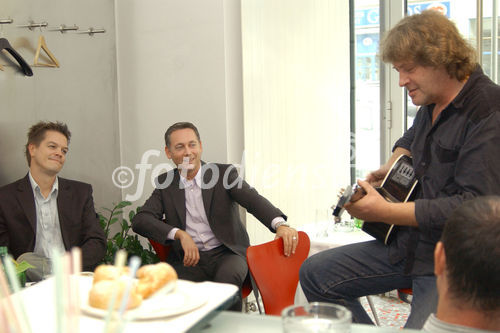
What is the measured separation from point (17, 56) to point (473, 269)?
3214 mm

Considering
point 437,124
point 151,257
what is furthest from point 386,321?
point 437,124

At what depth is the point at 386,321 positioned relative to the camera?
4141mm

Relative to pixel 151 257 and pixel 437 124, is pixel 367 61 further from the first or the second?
pixel 437 124

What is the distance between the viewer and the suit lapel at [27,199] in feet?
10.7

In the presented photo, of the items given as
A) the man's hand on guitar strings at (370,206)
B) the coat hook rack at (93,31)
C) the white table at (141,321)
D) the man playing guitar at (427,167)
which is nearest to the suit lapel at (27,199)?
the coat hook rack at (93,31)

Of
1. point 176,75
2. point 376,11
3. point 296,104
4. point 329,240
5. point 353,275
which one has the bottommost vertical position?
point 329,240

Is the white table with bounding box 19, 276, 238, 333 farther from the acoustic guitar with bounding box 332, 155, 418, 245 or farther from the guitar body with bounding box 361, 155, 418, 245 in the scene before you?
the guitar body with bounding box 361, 155, 418, 245

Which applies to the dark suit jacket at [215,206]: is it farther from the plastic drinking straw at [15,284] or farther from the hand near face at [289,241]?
the plastic drinking straw at [15,284]

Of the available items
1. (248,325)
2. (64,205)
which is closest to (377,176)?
(248,325)

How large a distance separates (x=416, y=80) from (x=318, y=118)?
2945 mm

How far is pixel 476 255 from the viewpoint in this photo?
3.53 ft

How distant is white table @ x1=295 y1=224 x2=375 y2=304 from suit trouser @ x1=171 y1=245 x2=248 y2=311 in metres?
0.45

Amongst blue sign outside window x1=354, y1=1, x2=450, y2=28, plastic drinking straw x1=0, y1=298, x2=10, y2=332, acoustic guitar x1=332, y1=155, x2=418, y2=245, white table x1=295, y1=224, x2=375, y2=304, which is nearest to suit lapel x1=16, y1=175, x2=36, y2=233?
white table x1=295, y1=224, x2=375, y2=304

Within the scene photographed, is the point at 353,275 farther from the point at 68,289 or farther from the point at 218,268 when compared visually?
the point at 68,289
